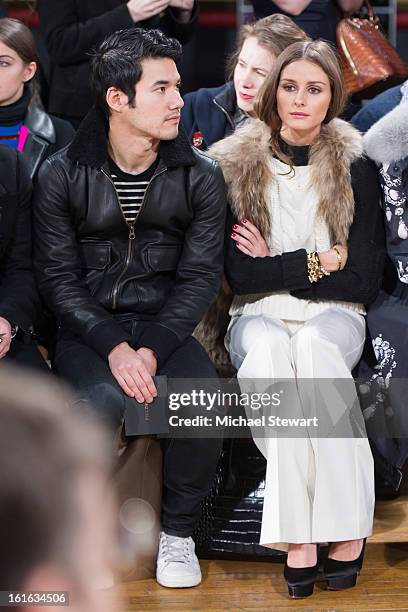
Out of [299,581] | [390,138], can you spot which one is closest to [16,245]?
[390,138]

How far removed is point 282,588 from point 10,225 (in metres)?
1.26

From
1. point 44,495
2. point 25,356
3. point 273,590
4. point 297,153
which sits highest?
point 44,495

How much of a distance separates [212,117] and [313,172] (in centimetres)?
61

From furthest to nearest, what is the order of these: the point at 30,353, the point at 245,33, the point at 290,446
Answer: the point at 245,33
the point at 30,353
the point at 290,446

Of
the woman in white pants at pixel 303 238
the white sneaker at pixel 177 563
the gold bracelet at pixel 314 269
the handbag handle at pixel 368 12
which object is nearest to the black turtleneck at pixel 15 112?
the woman in white pants at pixel 303 238

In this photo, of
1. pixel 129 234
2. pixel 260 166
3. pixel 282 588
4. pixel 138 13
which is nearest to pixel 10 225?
pixel 129 234

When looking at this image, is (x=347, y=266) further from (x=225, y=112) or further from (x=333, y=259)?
(x=225, y=112)

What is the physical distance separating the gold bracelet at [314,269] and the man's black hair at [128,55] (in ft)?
2.23

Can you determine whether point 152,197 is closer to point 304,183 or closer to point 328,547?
point 304,183

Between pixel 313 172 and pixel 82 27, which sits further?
pixel 82 27

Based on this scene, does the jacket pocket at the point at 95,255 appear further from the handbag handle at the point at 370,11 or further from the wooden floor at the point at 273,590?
the handbag handle at the point at 370,11

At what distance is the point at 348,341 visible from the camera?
2807mm

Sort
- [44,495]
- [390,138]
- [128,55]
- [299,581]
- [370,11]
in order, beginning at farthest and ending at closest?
[370,11] < [390,138] < [128,55] < [299,581] < [44,495]

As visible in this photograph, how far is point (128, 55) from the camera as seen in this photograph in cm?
275
